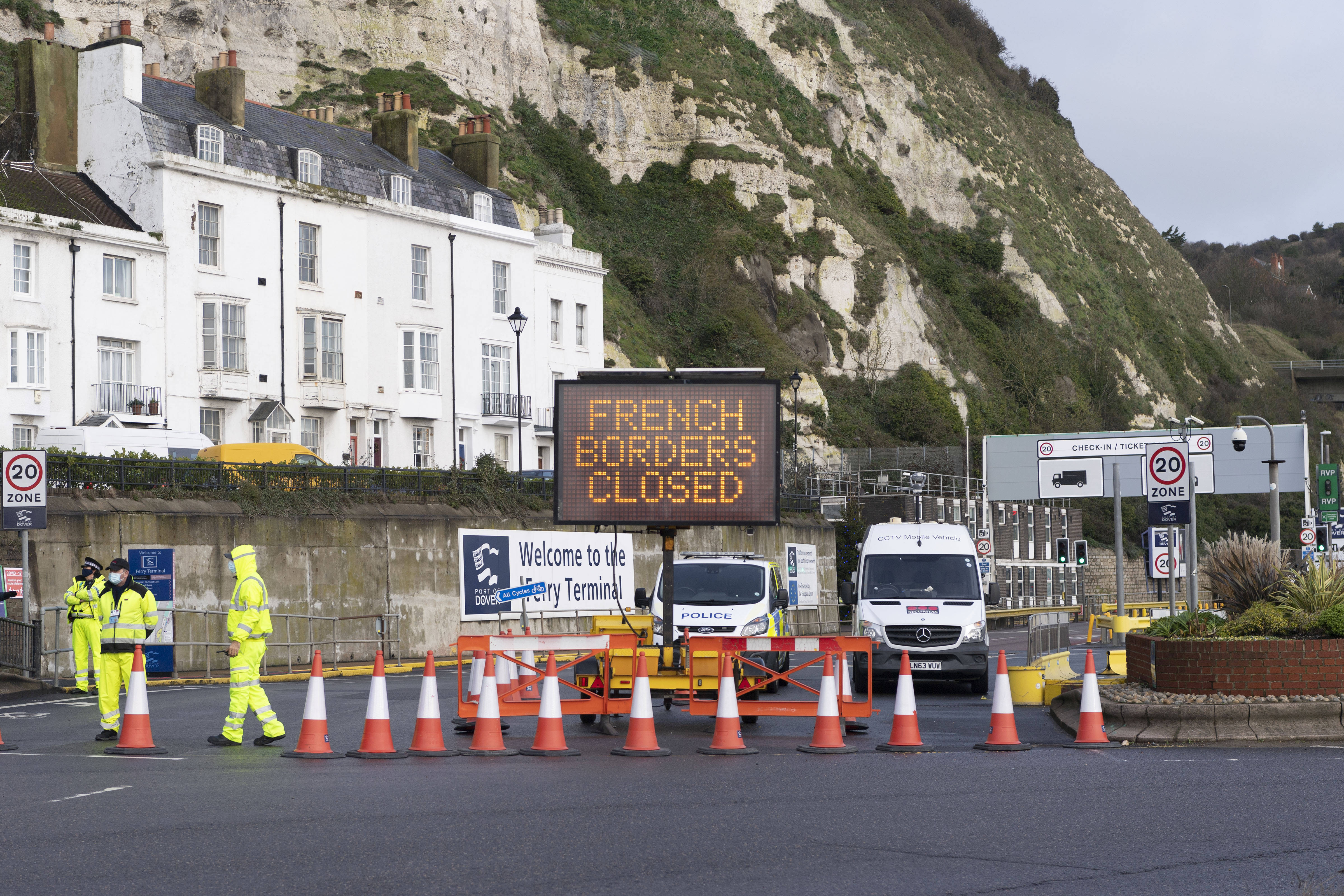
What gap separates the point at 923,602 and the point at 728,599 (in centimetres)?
281

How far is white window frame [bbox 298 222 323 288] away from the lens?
49781 millimetres

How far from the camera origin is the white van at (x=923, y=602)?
22.3 m

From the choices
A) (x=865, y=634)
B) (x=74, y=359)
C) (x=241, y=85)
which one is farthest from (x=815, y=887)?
(x=241, y=85)

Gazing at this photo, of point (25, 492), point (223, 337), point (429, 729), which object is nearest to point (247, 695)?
point (429, 729)

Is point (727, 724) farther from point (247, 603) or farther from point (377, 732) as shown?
point (247, 603)

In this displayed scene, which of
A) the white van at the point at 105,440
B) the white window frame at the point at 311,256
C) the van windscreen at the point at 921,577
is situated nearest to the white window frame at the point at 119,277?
the white van at the point at 105,440

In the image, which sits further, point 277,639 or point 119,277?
point 119,277

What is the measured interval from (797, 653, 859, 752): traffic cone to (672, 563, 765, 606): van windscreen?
8297 mm

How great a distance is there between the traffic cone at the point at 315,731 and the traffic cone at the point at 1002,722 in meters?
5.84

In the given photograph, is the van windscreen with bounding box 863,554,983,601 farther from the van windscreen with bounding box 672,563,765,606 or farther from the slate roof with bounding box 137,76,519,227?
the slate roof with bounding box 137,76,519,227

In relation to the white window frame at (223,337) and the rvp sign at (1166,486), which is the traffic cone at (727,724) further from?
the white window frame at (223,337)

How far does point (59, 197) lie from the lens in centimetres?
4512

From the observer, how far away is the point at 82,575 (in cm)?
2375

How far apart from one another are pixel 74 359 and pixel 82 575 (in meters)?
21.0
